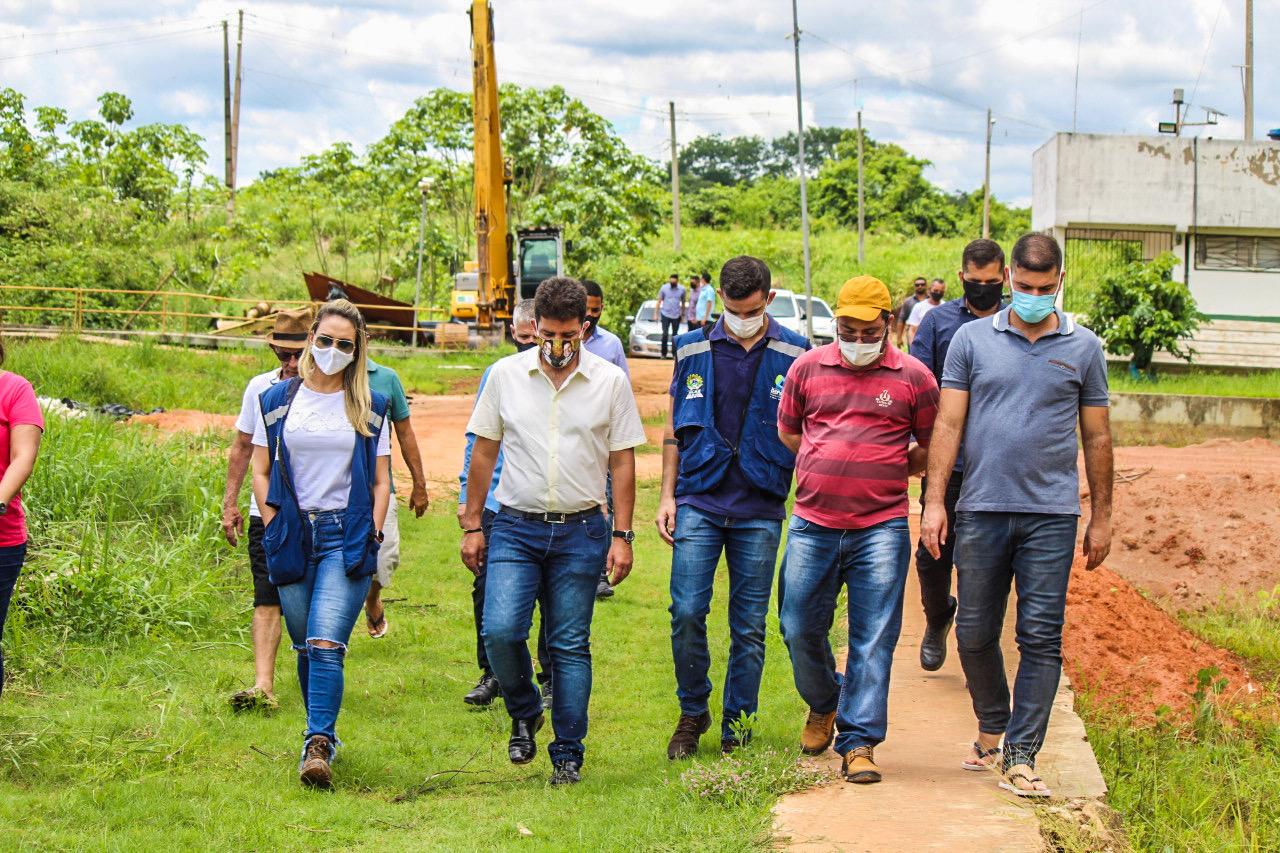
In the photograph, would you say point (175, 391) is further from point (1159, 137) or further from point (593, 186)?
point (593, 186)

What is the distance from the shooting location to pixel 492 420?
5711mm

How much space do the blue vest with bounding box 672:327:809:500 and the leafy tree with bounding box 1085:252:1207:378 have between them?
17953 millimetres

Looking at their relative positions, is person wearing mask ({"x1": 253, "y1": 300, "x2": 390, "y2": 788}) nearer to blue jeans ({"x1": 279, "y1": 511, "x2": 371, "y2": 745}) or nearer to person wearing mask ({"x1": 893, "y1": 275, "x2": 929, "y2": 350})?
blue jeans ({"x1": 279, "y1": 511, "x2": 371, "y2": 745})

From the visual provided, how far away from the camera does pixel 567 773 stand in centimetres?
575

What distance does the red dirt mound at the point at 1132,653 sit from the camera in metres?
7.80

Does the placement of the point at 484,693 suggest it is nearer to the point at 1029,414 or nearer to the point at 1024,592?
the point at 1024,592

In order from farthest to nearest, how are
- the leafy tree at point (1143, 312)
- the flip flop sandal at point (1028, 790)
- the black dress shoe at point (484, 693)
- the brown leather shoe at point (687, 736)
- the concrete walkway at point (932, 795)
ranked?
the leafy tree at point (1143, 312) → the black dress shoe at point (484, 693) → the brown leather shoe at point (687, 736) → the flip flop sandal at point (1028, 790) → the concrete walkway at point (932, 795)

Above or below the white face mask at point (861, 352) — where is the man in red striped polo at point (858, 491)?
below

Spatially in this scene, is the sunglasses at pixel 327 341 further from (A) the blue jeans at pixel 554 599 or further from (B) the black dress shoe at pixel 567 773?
(B) the black dress shoe at pixel 567 773

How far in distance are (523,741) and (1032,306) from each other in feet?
9.04

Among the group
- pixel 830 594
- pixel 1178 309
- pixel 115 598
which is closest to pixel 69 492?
pixel 115 598

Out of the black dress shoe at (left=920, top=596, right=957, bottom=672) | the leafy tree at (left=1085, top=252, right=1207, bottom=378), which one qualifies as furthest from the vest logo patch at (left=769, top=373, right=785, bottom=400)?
the leafy tree at (left=1085, top=252, right=1207, bottom=378)

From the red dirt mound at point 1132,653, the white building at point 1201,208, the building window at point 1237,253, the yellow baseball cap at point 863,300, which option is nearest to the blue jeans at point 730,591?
the yellow baseball cap at point 863,300

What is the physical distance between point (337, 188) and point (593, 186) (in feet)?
26.3
